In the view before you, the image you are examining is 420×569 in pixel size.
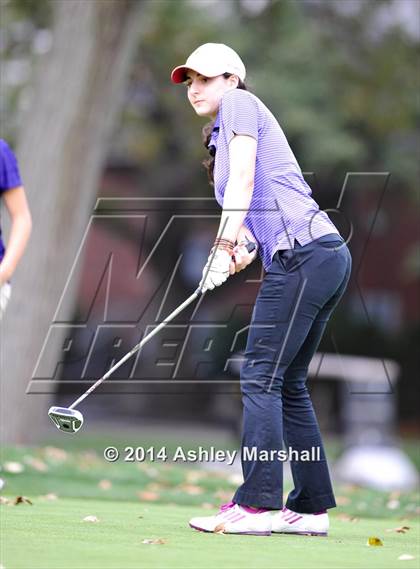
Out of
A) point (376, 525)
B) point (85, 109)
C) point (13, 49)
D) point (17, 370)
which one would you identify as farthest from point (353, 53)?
point (376, 525)

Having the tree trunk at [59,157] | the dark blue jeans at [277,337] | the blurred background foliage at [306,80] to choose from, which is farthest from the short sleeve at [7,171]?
the blurred background foliage at [306,80]

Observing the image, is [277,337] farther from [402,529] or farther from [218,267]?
[402,529]

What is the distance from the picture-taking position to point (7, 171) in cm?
586

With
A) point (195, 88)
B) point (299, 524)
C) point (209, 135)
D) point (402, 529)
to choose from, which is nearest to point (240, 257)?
point (209, 135)

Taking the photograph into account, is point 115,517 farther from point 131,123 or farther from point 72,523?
point 131,123

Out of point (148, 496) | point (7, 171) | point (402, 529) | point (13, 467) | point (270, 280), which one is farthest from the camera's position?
point (13, 467)

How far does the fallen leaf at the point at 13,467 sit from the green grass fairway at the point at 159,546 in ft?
8.74

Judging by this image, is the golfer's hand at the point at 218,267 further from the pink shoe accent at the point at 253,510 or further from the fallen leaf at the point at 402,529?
the fallen leaf at the point at 402,529

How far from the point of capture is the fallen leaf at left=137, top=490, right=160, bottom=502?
25.0ft

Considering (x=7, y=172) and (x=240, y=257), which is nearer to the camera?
(x=240, y=257)

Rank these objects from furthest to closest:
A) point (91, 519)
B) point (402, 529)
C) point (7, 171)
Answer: point (7, 171) → point (402, 529) → point (91, 519)

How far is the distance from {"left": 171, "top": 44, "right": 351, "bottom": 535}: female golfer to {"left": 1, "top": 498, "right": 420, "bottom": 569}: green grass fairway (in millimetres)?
170

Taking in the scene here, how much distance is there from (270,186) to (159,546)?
1532 millimetres

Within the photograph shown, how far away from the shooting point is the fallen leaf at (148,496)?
7.61 metres
